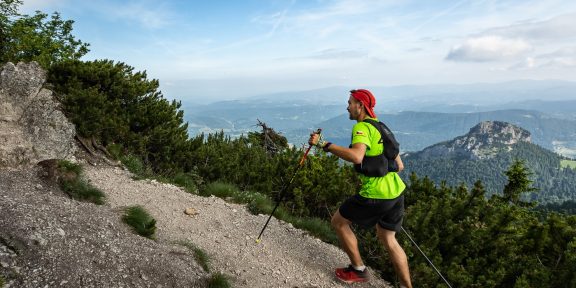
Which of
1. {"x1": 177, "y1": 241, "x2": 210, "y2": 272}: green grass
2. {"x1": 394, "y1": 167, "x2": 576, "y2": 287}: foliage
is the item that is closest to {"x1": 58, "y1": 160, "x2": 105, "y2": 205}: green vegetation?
{"x1": 177, "y1": 241, "x2": 210, "y2": 272}: green grass

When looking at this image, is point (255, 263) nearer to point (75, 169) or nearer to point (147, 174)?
point (75, 169)

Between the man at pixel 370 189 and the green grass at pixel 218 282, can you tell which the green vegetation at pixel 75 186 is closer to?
the green grass at pixel 218 282

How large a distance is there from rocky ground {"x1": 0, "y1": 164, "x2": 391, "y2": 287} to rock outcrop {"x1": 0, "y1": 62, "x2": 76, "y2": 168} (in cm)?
105

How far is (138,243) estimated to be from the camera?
5508mm

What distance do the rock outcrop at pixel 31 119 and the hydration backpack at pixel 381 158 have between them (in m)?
7.46

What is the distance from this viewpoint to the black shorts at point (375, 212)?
5.36 m

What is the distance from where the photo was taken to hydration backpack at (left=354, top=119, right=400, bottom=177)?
5223mm

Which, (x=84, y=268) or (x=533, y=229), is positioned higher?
(x=84, y=268)

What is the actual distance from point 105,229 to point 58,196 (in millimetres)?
1802

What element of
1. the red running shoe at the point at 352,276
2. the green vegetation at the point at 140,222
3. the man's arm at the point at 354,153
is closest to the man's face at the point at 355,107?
the man's arm at the point at 354,153

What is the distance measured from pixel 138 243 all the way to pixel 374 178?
3.73m

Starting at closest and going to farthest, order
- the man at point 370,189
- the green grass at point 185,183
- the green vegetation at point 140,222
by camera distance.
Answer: the man at point 370,189
the green vegetation at point 140,222
the green grass at point 185,183

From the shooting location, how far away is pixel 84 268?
4387 millimetres

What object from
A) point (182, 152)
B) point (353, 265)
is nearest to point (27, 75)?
point (182, 152)
